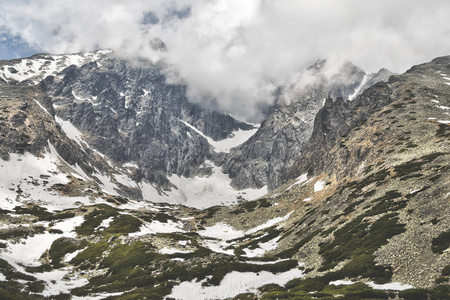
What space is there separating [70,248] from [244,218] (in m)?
70.8

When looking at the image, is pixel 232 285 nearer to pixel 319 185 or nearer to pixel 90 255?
pixel 90 255

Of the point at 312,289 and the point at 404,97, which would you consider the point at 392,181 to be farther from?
the point at 404,97

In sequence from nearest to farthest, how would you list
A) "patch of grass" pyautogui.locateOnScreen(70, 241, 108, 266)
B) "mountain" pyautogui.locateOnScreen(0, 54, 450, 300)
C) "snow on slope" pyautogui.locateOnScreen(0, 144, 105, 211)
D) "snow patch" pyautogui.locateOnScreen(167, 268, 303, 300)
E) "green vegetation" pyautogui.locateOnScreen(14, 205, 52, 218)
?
"mountain" pyautogui.locateOnScreen(0, 54, 450, 300)
"snow patch" pyautogui.locateOnScreen(167, 268, 303, 300)
"patch of grass" pyautogui.locateOnScreen(70, 241, 108, 266)
"green vegetation" pyautogui.locateOnScreen(14, 205, 52, 218)
"snow on slope" pyautogui.locateOnScreen(0, 144, 105, 211)

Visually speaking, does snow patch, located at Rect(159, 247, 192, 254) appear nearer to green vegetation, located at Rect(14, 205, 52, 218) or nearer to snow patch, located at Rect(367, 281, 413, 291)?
snow patch, located at Rect(367, 281, 413, 291)

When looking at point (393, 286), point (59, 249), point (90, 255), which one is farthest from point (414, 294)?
point (59, 249)

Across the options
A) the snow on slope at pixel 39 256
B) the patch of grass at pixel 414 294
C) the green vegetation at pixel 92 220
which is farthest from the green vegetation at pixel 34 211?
the patch of grass at pixel 414 294

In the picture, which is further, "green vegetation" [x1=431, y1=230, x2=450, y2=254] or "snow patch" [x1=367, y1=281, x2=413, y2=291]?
"green vegetation" [x1=431, y1=230, x2=450, y2=254]

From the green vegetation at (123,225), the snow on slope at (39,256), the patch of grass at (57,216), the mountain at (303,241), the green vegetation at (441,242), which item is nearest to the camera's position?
the green vegetation at (441,242)

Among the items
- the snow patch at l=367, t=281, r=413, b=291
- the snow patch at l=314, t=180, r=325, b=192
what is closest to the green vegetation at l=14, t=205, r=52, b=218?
the snow patch at l=314, t=180, r=325, b=192

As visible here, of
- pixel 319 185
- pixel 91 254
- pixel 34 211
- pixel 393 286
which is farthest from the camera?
pixel 34 211

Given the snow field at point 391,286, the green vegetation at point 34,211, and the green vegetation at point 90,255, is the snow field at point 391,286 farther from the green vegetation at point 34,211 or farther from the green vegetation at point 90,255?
the green vegetation at point 34,211

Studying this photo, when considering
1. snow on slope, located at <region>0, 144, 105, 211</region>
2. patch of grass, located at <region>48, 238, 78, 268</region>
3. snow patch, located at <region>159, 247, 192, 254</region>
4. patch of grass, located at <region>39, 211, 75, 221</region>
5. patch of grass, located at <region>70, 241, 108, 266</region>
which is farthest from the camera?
snow on slope, located at <region>0, 144, 105, 211</region>

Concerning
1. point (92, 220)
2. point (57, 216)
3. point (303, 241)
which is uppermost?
point (57, 216)

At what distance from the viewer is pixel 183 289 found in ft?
147
